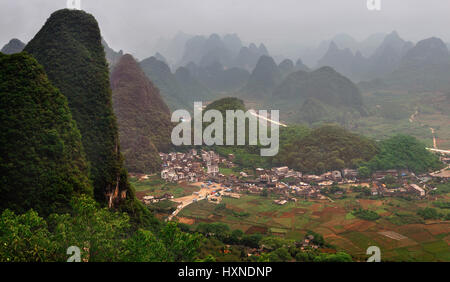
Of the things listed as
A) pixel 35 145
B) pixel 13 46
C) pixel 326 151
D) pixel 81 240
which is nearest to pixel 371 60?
pixel 326 151

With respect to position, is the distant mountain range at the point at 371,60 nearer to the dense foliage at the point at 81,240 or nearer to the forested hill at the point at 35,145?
the forested hill at the point at 35,145

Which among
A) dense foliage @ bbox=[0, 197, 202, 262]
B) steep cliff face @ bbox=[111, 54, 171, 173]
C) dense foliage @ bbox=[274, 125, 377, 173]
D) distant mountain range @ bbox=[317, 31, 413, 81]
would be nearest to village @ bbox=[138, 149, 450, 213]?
dense foliage @ bbox=[274, 125, 377, 173]

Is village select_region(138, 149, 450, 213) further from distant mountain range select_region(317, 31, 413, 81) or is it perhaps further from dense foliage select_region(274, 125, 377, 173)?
distant mountain range select_region(317, 31, 413, 81)

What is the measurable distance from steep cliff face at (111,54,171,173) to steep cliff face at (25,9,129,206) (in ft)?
46.6

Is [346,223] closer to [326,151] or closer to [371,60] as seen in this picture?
[326,151]

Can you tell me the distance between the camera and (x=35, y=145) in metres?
13.7

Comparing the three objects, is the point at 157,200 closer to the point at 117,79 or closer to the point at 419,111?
the point at 117,79

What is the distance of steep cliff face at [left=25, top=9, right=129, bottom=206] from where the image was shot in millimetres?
16781

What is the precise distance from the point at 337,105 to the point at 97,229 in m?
68.3

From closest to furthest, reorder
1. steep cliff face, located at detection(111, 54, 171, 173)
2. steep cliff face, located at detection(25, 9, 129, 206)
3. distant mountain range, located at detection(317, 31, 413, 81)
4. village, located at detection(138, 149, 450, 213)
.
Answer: steep cliff face, located at detection(25, 9, 129, 206) → village, located at detection(138, 149, 450, 213) → steep cliff face, located at detection(111, 54, 171, 173) → distant mountain range, located at detection(317, 31, 413, 81)

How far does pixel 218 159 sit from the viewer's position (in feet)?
122

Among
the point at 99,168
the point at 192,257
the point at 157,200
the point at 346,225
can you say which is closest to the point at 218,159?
the point at 157,200

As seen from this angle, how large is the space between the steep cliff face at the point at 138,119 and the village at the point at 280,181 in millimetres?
2543

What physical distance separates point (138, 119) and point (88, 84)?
20.1 metres
